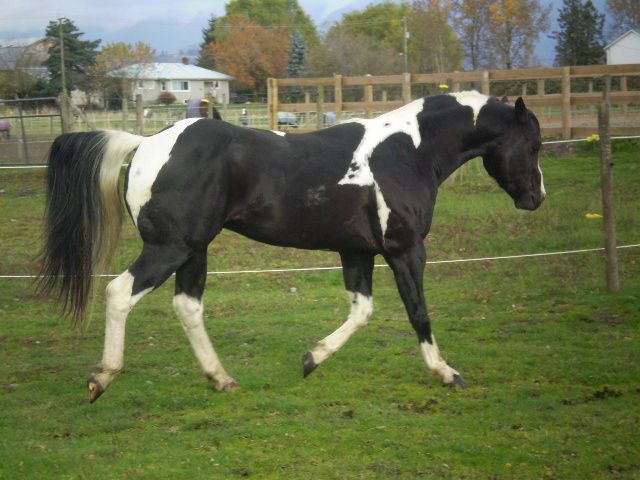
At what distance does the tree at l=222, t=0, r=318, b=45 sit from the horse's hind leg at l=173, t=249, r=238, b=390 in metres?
72.4

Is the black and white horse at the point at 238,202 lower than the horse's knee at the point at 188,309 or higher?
higher

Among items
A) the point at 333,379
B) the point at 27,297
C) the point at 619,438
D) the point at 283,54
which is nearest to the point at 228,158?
the point at 333,379

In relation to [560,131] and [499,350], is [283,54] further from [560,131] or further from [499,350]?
[499,350]

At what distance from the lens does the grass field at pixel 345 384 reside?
4531mm

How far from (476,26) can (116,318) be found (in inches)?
2064

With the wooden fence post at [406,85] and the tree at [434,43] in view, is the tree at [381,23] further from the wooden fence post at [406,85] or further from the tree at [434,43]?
the wooden fence post at [406,85]

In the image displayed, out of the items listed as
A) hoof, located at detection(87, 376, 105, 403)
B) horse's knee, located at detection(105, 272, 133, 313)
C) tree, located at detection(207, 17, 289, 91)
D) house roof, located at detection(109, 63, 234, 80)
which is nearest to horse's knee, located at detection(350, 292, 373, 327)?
horse's knee, located at detection(105, 272, 133, 313)

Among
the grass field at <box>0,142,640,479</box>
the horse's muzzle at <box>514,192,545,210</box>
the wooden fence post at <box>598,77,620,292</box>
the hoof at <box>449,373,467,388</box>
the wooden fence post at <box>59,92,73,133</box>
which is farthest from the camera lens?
the wooden fence post at <box>59,92,73,133</box>

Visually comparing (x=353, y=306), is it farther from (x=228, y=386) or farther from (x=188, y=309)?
(x=188, y=309)

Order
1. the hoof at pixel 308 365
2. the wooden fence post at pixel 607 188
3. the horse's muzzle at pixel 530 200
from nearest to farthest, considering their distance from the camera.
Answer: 1. the hoof at pixel 308 365
2. the horse's muzzle at pixel 530 200
3. the wooden fence post at pixel 607 188

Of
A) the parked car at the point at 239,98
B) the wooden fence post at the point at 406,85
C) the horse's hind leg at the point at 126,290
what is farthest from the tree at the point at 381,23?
the horse's hind leg at the point at 126,290

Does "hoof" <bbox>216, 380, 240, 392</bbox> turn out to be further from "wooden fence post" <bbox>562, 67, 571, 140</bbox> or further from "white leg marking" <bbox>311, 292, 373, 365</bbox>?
"wooden fence post" <bbox>562, 67, 571, 140</bbox>

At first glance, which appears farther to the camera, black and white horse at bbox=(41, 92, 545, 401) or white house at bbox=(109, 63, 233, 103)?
white house at bbox=(109, 63, 233, 103)

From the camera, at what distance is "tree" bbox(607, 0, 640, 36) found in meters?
65.4
